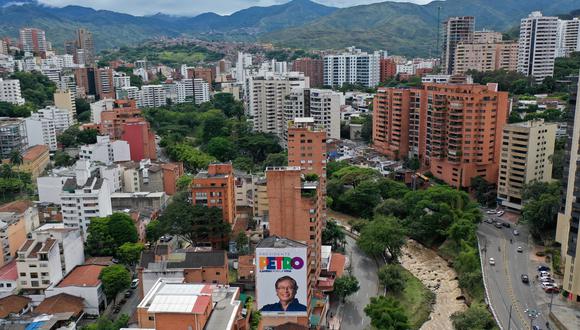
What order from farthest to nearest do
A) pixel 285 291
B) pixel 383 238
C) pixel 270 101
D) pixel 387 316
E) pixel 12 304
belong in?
pixel 270 101 < pixel 383 238 < pixel 12 304 < pixel 285 291 < pixel 387 316

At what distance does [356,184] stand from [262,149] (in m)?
12.4

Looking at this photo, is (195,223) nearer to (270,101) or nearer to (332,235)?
(332,235)

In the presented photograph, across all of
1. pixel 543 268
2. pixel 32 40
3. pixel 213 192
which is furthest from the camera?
pixel 32 40

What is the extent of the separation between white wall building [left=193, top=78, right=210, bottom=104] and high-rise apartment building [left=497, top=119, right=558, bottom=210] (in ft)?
147

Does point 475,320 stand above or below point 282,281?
below

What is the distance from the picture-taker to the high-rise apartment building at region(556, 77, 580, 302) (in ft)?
62.8

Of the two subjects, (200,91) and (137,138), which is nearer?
(137,138)

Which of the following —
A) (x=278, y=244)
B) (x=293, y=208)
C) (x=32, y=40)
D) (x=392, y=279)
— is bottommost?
(x=392, y=279)

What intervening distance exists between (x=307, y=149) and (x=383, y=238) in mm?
6531

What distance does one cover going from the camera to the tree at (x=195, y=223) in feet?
81.8

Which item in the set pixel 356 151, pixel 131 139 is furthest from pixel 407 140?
pixel 131 139

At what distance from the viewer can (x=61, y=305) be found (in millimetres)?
19406

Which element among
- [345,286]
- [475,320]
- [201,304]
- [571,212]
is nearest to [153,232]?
[345,286]

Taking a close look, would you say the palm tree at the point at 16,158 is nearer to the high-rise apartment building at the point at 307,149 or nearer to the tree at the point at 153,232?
the tree at the point at 153,232
